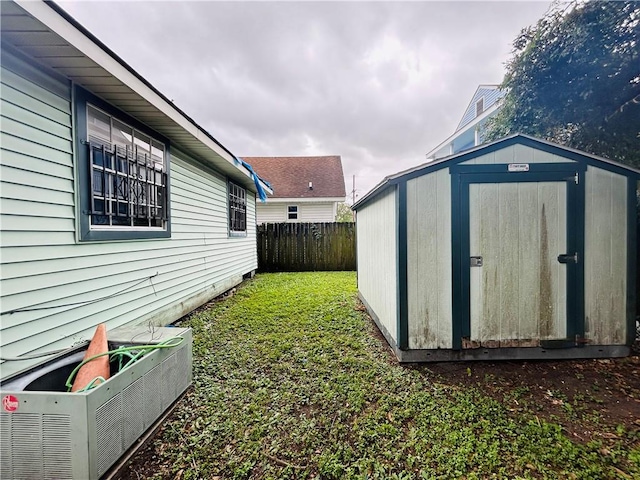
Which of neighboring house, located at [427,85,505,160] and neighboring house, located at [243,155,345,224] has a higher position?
neighboring house, located at [427,85,505,160]

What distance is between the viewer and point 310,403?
2.47 m

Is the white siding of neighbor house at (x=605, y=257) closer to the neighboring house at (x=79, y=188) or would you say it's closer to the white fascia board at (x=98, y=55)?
the white fascia board at (x=98, y=55)

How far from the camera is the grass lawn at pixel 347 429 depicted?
5.75 ft

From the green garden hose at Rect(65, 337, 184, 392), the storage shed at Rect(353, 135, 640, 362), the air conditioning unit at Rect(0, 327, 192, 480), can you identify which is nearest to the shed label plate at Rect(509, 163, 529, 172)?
the storage shed at Rect(353, 135, 640, 362)

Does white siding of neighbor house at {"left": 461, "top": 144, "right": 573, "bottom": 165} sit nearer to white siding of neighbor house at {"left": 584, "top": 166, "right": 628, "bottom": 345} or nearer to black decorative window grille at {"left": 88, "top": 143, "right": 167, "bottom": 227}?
white siding of neighbor house at {"left": 584, "top": 166, "right": 628, "bottom": 345}

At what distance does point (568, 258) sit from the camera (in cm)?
309

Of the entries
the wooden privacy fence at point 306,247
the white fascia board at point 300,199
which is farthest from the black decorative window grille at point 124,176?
the white fascia board at point 300,199

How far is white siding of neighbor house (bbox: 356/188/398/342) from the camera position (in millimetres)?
3314

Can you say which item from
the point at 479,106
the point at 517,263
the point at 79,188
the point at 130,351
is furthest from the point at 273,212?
the point at 130,351

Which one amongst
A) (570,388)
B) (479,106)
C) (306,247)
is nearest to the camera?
(570,388)

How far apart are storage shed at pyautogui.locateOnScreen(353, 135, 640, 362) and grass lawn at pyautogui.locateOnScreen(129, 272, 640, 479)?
0.74 metres

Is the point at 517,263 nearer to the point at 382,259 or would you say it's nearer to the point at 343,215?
the point at 382,259

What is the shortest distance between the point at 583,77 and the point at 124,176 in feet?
21.1

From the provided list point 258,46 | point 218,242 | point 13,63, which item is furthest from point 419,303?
point 258,46
